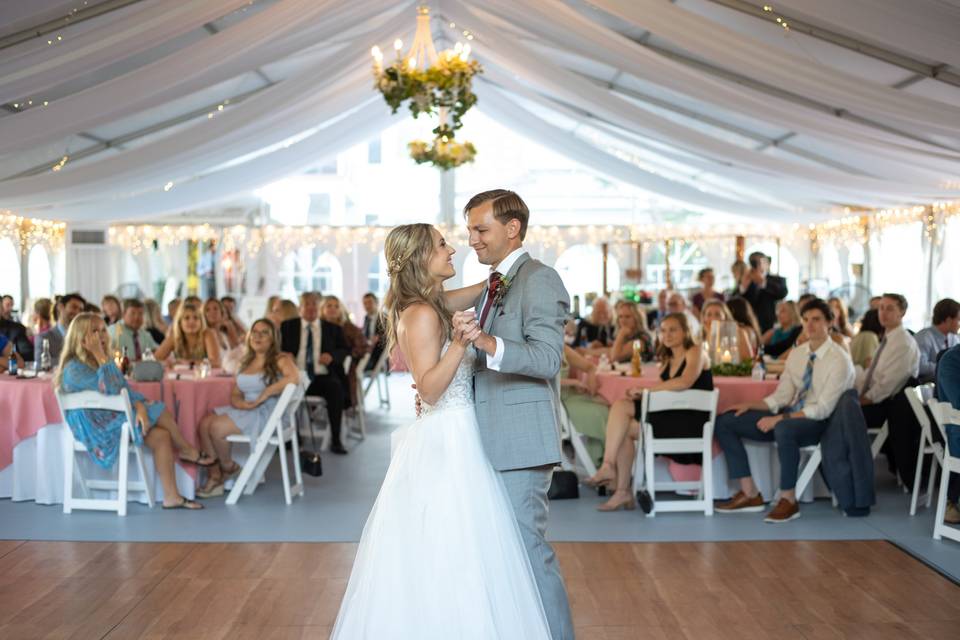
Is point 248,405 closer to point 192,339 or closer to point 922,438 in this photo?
point 192,339

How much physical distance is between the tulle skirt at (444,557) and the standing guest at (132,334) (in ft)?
17.9

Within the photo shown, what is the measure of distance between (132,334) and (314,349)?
1.43 meters

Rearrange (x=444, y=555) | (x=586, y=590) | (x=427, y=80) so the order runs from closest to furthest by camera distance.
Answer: (x=444, y=555), (x=586, y=590), (x=427, y=80)


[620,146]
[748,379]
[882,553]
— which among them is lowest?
[882,553]

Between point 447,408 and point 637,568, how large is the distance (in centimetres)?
200

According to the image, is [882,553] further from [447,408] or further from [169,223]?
[169,223]

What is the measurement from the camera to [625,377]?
22.8ft

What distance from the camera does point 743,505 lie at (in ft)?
20.3

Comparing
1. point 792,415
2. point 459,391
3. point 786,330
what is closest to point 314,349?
point 786,330

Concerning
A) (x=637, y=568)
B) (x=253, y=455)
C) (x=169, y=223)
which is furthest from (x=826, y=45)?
(x=169, y=223)

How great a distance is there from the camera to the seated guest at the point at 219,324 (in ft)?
28.3

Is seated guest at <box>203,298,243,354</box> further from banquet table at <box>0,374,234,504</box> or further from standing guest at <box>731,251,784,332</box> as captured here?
standing guest at <box>731,251,784,332</box>

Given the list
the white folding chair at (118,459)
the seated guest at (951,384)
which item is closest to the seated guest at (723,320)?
the seated guest at (951,384)

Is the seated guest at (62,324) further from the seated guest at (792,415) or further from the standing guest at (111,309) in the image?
the seated guest at (792,415)
